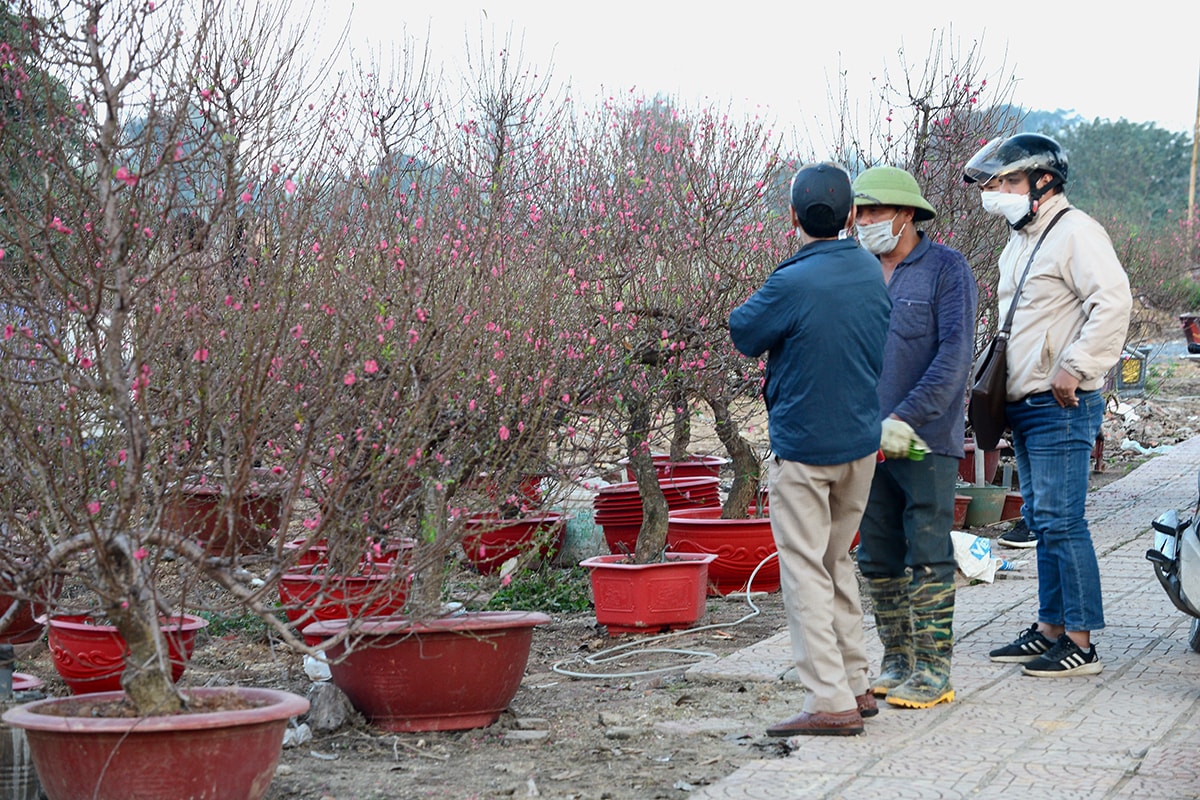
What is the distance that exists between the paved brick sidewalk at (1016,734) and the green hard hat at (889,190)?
1789mm

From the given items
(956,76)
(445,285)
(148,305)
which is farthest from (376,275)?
(956,76)

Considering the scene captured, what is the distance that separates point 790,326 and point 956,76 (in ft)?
23.0

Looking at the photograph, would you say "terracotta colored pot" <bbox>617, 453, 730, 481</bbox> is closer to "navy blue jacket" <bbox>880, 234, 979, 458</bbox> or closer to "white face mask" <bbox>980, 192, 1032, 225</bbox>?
"white face mask" <bbox>980, 192, 1032, 225</bbox>

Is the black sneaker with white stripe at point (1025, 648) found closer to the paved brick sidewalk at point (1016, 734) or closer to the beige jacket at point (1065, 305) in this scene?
the paved brick sidewalk at point (1016, 734)

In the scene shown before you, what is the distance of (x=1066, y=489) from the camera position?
539cm

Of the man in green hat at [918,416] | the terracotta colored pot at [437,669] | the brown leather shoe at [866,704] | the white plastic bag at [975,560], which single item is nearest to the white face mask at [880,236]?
the man in green hat at [918,416]

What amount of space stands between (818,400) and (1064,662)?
1.81 m

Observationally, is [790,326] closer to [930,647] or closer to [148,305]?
[930,647]

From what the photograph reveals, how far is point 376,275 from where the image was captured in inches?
241

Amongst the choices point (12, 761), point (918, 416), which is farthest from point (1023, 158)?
point (12, 761)

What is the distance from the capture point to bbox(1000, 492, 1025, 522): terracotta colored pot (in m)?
11.5

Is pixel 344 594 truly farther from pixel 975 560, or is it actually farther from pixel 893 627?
pixel 975 560

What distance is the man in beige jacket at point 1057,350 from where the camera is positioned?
527 centimetres

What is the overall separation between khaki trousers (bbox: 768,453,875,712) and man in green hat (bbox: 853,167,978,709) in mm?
284
